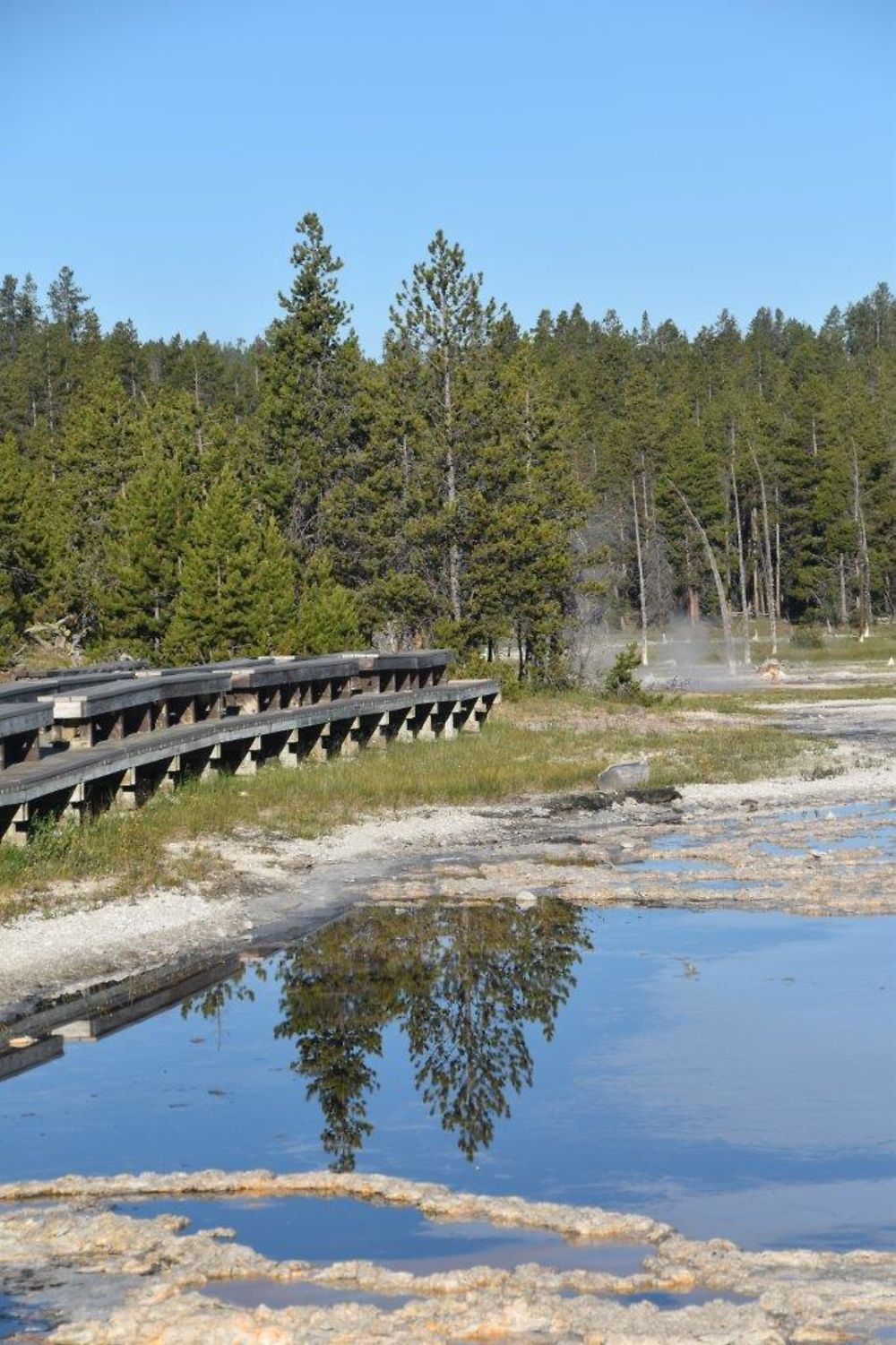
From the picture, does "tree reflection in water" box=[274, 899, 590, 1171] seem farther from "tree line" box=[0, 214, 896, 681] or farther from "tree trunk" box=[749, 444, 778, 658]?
"tree trunk" box=[749, 444, 778, 658]

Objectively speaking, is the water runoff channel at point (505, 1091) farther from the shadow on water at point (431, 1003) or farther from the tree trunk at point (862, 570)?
the tree trunk at point (862, 570)

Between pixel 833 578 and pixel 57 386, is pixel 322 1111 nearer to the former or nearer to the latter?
pixel 833 578

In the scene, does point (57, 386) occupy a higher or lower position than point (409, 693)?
higher

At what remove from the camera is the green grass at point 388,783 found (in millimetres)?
18375

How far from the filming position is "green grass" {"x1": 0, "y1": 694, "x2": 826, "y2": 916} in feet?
60.3

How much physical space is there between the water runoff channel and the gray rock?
11930 millimetres

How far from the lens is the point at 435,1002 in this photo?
1405cm

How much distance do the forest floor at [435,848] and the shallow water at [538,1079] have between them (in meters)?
1.66

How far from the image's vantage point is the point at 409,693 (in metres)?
33.4

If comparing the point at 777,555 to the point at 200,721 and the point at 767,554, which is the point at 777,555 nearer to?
the point at 767,554

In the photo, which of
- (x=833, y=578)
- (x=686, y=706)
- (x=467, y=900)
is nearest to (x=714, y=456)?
(x=833, y=578)

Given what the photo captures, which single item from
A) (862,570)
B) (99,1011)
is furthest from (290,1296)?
(862,570)

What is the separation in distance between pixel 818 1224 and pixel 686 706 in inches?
1622

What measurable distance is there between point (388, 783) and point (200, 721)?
10.6 feet
